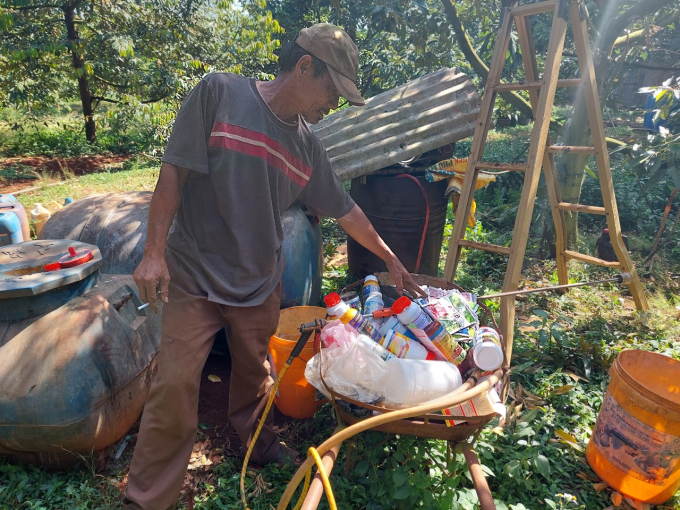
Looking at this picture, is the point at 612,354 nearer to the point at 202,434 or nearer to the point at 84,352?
the point at 202,434

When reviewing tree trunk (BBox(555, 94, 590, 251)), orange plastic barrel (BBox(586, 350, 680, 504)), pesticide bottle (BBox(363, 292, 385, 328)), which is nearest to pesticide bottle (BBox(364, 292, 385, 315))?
pesticide bottle (BBox(363, 292, 385, 328))

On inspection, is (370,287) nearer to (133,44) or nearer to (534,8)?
(534,8)

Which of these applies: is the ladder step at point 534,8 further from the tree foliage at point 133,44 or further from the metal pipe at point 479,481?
the tree foliage at point 133,44

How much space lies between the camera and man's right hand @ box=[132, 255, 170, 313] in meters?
1.71

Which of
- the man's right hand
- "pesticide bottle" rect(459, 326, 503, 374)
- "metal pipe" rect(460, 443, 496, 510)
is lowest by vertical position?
"metal pipe" rect(460, 443, 496, 510)

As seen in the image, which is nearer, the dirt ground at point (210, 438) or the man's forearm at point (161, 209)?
the man's forearm at point (161, 209)

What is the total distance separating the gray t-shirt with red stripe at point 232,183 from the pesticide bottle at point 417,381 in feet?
2.27

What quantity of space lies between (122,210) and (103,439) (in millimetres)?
1767

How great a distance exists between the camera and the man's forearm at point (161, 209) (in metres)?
1.73

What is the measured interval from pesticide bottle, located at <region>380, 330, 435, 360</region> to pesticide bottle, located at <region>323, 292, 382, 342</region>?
0.07m

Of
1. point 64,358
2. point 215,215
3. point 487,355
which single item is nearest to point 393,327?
point 487,355

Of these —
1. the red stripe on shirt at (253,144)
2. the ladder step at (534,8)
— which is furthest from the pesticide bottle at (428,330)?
the ladder step at (534,8)

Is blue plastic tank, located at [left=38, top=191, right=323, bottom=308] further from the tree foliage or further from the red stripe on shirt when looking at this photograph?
the tree foliage

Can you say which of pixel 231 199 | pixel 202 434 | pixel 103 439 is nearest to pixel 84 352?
pixel 103 439
